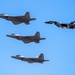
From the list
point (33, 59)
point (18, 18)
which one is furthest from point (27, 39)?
point (33, 59)

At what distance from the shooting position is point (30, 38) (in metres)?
125

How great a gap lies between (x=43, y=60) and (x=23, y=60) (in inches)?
382

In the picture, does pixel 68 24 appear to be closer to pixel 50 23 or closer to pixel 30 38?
pixel 50 23

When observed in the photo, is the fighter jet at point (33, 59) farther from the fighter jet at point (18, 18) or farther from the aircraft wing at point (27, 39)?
the fighter jet at point (18, 18)

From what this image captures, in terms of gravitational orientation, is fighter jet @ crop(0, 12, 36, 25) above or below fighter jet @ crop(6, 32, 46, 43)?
above

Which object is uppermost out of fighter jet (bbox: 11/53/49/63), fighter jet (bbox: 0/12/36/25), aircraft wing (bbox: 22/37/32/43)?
fighter jet (bbox: 0/12/36/25)

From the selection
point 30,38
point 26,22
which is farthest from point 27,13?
point 30,38

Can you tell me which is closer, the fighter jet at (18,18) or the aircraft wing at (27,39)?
the fighter jet at (18,18)

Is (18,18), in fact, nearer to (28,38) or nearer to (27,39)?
(28,38)

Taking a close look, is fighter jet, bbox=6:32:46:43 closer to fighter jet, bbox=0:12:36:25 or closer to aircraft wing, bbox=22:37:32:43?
aircraft wing, bbox=22:37:32:43

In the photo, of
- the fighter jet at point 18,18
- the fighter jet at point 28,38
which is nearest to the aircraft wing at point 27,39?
the fighter jet at point 28,38

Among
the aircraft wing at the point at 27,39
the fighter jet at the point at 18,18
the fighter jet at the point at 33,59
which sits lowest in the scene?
the fighter jet at the point at 33,59

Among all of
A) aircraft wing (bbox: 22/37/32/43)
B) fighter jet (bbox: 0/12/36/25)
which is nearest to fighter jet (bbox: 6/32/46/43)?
aircraft wing (bbox: 22/37/32/43)

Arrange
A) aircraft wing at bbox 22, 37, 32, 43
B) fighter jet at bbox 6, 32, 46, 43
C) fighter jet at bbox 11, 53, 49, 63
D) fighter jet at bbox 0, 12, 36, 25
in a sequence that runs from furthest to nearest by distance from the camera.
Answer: fighter jet at bbox 11, 53, 49, 63 < aircraft wing at bbox 22, 37, 32, 43 < fighter jet at bbox 6, 32, 46, 43 < fighter jet at bbox 0, 12, 36, 25
